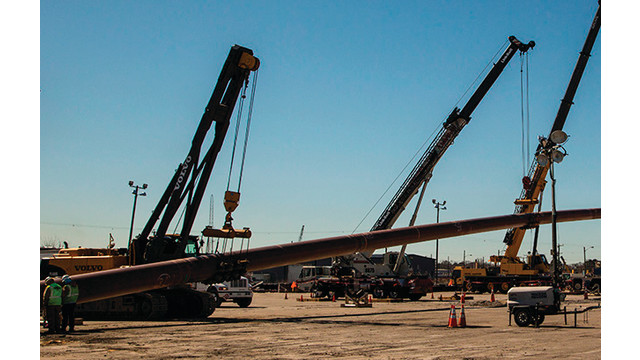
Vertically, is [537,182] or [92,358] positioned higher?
[537,182]

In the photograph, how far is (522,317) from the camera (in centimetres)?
1909

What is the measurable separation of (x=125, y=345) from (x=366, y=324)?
27.4 ft

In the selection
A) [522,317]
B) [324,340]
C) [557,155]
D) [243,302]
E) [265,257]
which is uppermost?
[557,155]

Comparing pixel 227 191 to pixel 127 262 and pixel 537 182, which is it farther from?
pixel 537 182

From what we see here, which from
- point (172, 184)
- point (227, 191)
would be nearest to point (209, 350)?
point (227, 191)

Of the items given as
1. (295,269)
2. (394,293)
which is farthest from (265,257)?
(295,269)

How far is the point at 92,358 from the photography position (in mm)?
11906

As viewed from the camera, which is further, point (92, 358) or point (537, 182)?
point (537, 182)

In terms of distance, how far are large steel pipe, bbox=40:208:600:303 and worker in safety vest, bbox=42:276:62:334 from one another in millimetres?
905

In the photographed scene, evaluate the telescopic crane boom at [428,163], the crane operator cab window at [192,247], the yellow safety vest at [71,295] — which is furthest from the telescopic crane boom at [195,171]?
the telescopic crane boom at [428,163]

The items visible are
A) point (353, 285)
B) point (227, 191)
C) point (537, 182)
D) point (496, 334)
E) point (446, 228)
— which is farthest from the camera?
point (537, 182)

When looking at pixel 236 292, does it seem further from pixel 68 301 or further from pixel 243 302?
pixel 68 301

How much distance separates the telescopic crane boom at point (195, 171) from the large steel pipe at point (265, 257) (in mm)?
1478

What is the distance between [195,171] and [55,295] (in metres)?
7.10
